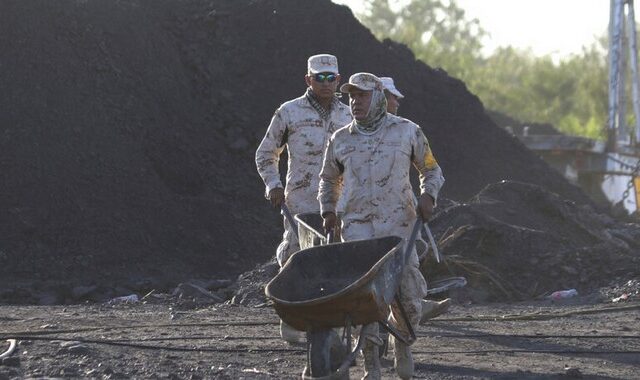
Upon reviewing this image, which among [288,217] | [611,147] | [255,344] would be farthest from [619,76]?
[288,217]

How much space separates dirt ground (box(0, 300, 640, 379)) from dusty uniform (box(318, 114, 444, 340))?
36.7 inches

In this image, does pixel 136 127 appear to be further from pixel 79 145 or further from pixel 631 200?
pixel 631 200

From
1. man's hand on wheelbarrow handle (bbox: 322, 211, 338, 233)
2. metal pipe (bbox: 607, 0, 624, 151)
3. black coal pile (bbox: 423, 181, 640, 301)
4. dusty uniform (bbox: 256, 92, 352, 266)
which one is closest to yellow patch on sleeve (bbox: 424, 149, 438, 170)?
man's hand on wheelbarrow handle (bbox: 322, 211, 338, 233)

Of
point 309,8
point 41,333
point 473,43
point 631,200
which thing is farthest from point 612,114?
point 473,43

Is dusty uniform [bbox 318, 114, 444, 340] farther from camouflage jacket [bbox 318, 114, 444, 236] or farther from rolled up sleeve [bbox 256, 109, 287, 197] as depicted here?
rolled up sleeve [bbox 256, 109, 287, 197]

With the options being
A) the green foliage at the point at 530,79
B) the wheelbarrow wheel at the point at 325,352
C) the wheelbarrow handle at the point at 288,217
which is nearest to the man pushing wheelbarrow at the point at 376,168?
the wheelbarrow handle at the point at 288,217

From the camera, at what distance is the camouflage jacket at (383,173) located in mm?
9523

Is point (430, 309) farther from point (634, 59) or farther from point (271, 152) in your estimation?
point (634, 59)

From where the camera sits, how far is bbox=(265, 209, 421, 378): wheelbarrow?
800 cm

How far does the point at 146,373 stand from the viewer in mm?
9391

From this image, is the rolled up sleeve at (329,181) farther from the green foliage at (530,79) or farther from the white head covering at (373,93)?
the green foliage at (530,79)

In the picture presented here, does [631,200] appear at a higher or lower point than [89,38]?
lower

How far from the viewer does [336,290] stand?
8.52 meters

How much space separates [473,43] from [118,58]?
65102 mm
